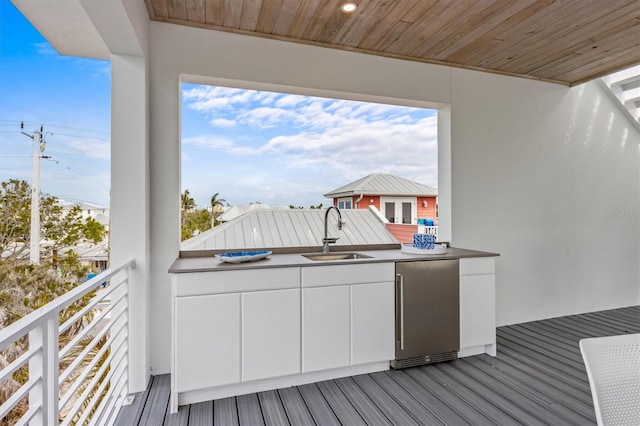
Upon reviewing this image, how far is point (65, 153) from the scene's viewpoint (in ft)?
9.09

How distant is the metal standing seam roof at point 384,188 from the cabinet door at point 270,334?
55.2 inches

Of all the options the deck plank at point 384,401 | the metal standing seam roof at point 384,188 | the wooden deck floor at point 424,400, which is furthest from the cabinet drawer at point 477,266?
the deck plank at point 384,401

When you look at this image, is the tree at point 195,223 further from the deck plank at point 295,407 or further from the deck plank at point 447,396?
the deck plank at point 447,396

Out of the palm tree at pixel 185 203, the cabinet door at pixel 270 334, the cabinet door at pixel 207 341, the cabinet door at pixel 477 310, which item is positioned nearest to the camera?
the cabinet door at pixel 207 341

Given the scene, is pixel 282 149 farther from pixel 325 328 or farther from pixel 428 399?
pixel 428 399

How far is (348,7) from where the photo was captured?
2498 millimetres

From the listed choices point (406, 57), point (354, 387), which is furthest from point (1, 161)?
point (406, 57)

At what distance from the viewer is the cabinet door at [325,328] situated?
2461mm

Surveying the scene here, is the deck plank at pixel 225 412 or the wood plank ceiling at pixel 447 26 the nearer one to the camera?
the deck plank at pixel 225 412

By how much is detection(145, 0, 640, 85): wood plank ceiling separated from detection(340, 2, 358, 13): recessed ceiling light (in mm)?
34

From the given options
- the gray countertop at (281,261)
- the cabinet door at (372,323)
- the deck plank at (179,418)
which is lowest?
the deck plank at (179,418)

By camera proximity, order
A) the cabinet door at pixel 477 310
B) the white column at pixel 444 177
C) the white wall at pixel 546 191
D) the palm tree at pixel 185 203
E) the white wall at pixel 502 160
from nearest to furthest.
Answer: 1. the white wall at pixel 502 160
2. the cabinet door at pixel 477 310
3. the palm tree at pixel 185 203
4. the white column at pixel 444 177
5. the white wall at pixel 546 191

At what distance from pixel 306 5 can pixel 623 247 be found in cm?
473

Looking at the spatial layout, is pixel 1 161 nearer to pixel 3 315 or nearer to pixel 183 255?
pixel 3 315
